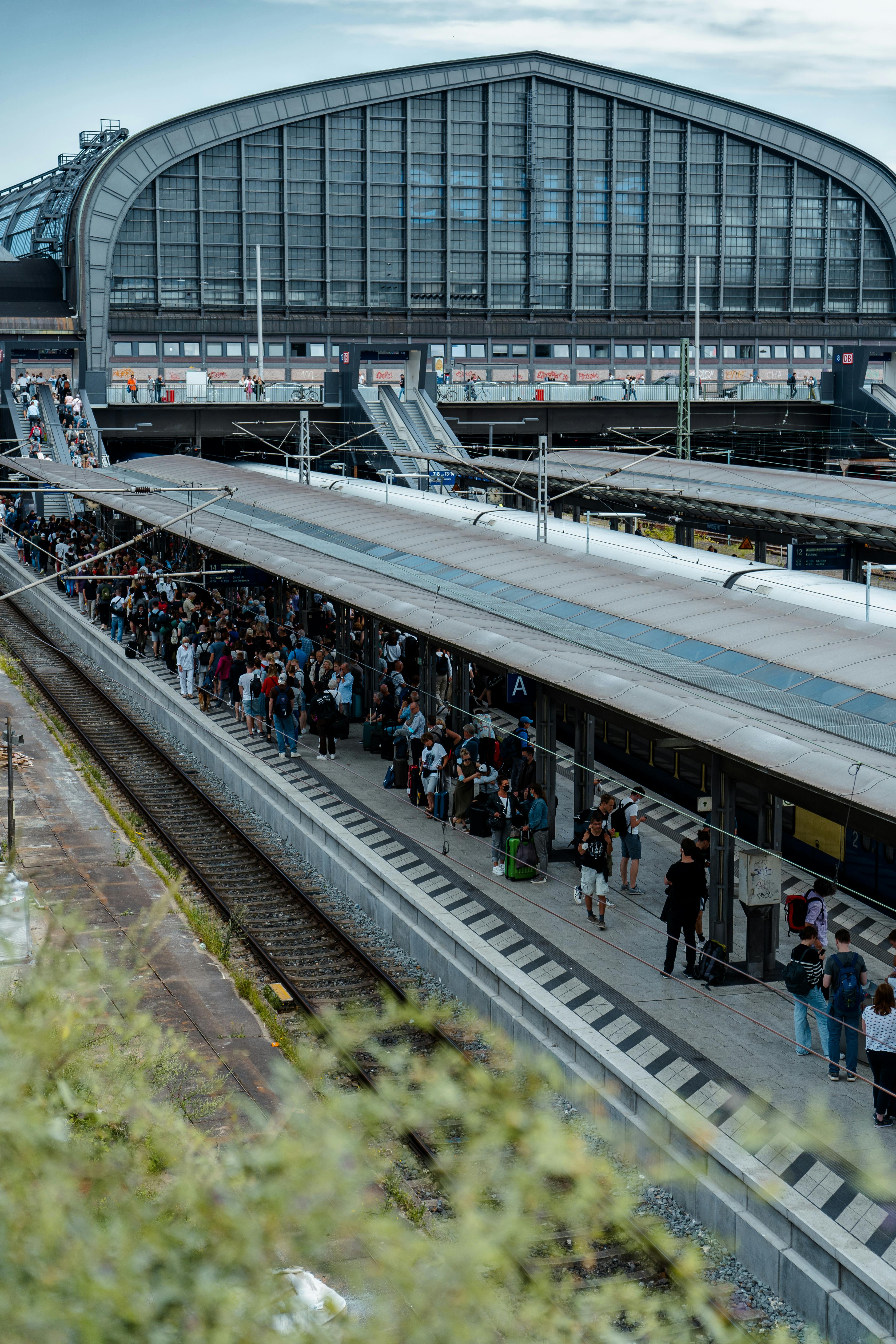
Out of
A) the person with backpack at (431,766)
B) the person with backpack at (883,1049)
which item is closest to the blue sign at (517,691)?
the person with backpack at (431,766)

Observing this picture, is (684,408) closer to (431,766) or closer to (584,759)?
(431,766)

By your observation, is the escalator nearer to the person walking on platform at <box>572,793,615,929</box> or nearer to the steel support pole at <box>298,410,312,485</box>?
the steel support pole at <box>298,410,312,485</box>

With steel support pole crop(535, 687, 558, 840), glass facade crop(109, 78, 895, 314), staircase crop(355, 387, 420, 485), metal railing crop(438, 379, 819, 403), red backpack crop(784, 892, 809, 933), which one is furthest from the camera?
glass facade crop(109, 78, 895, 314)

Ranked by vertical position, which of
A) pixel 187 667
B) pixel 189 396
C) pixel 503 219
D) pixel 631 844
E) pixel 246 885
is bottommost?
pixel 246 885

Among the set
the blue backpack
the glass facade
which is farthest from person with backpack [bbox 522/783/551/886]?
the glass facade

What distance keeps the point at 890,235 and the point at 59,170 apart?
51112mm

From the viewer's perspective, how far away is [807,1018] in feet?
45.7

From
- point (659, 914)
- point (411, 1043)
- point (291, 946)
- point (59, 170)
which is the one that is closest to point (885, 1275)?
point (411, 1043)

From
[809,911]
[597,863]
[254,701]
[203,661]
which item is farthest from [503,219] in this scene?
[809,911]

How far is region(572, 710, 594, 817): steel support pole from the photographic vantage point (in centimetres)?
1941

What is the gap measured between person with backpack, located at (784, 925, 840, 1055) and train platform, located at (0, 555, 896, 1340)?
420 millimetres

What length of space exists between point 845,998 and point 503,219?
77.7m

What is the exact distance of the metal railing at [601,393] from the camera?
7100 cm

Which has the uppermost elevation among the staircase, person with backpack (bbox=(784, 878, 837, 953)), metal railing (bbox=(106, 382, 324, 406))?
metal railing (bbox=(106, 382, 324, 406))
